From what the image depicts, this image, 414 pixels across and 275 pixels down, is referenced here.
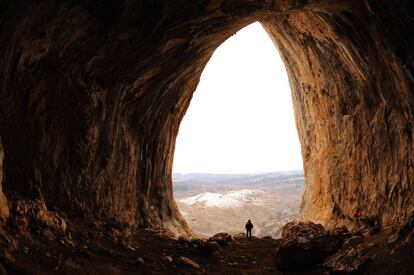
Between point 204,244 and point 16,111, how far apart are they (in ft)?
17.4

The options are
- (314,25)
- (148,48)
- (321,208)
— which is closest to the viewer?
(148,48)

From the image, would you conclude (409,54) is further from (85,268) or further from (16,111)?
(16,111)

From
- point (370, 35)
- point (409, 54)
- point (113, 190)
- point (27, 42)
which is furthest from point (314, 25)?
point (27, 42)

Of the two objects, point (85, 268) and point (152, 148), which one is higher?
point (152, 148)

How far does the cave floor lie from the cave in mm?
865

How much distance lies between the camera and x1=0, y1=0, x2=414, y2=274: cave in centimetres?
790

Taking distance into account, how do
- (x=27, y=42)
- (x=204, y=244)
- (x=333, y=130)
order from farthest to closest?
(x=333, y=130) → (x=204, y=244) → (x=27, y=42)

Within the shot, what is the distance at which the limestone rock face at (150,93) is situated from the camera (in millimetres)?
7926

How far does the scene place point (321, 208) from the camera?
54.7 ft

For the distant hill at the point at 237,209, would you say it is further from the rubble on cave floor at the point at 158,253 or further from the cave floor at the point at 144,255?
the rubble on cave floor at the point at 158,253

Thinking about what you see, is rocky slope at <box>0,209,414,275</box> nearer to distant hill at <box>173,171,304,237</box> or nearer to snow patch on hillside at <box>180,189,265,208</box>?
distant hill at <box>173,171,304,237</box>

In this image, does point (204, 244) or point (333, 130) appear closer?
point (204, 244)

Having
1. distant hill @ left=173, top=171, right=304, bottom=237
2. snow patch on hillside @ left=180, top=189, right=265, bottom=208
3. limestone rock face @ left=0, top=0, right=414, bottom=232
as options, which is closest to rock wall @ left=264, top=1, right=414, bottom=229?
limestone rock face @ left=0, top=0, right=414, bottom=232

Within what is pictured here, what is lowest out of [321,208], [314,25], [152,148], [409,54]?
[321,208]
